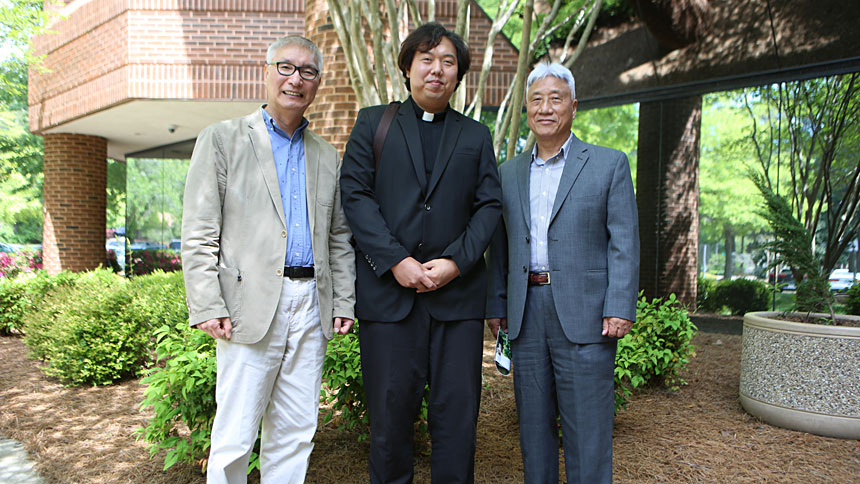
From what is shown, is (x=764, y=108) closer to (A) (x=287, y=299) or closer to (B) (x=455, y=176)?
(B) (x=455, y=176)

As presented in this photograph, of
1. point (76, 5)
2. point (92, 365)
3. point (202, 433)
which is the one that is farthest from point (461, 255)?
point (76, 5)

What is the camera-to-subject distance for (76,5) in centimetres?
1157

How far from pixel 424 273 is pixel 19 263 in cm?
1445

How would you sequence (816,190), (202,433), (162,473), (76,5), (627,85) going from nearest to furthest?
(202,433)
(162,473)
(816,190)
(627,85)
(76,5)

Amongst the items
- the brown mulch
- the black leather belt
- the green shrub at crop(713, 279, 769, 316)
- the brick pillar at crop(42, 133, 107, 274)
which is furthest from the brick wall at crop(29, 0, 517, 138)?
the black leather belt

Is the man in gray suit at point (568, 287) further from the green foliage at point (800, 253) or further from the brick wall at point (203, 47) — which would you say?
the brick wall at point (203, 47)

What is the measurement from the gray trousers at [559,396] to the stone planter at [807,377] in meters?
2.33

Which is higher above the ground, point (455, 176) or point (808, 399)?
point (455, 176)

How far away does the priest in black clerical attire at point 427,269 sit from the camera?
2619 mm

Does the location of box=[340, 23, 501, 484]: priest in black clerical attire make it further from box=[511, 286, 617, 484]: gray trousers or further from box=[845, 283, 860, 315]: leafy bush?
box=[845, 283, 860, 315]: leafy bush

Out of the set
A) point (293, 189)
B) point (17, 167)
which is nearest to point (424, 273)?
point (293, 189)

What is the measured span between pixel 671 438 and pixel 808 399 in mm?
1042

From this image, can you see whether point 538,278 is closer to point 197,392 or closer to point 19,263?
point 197,392

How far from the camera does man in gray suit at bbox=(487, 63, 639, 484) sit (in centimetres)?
265
